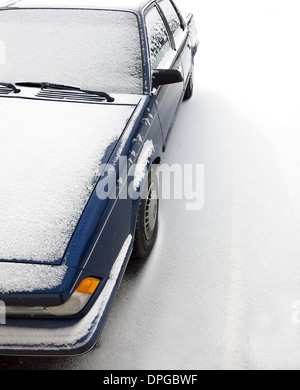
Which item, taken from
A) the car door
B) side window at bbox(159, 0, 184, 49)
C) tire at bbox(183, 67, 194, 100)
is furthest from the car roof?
tire at bbox(183, 67, 194, 100)

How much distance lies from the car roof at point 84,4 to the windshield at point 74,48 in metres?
0.06

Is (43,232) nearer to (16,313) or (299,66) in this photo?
(16,313)

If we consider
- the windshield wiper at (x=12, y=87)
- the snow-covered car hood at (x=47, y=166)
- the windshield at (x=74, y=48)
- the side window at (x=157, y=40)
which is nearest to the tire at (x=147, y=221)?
the snow-covered car hood at (x=47, y=166)

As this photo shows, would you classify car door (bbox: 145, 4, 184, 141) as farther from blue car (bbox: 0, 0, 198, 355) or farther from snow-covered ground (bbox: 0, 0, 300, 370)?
snow-covered ground (bbox: 0, 0, 300, 370)

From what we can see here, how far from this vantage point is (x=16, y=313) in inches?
64.7

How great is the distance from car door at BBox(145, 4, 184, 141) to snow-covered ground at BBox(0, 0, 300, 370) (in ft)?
2.25

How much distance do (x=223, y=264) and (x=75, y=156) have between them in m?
1.30

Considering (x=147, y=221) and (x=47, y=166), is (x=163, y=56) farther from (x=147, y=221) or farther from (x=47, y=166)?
(x=47, y=166)

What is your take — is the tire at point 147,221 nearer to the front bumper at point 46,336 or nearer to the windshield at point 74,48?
the windshield at point 74,48

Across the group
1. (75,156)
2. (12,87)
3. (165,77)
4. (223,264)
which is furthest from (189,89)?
(75,156)

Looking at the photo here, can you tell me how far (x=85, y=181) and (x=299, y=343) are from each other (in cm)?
151

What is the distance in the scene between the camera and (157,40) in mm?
3178

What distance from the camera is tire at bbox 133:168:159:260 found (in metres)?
2.47

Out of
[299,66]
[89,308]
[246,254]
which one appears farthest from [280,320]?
[299,66]
